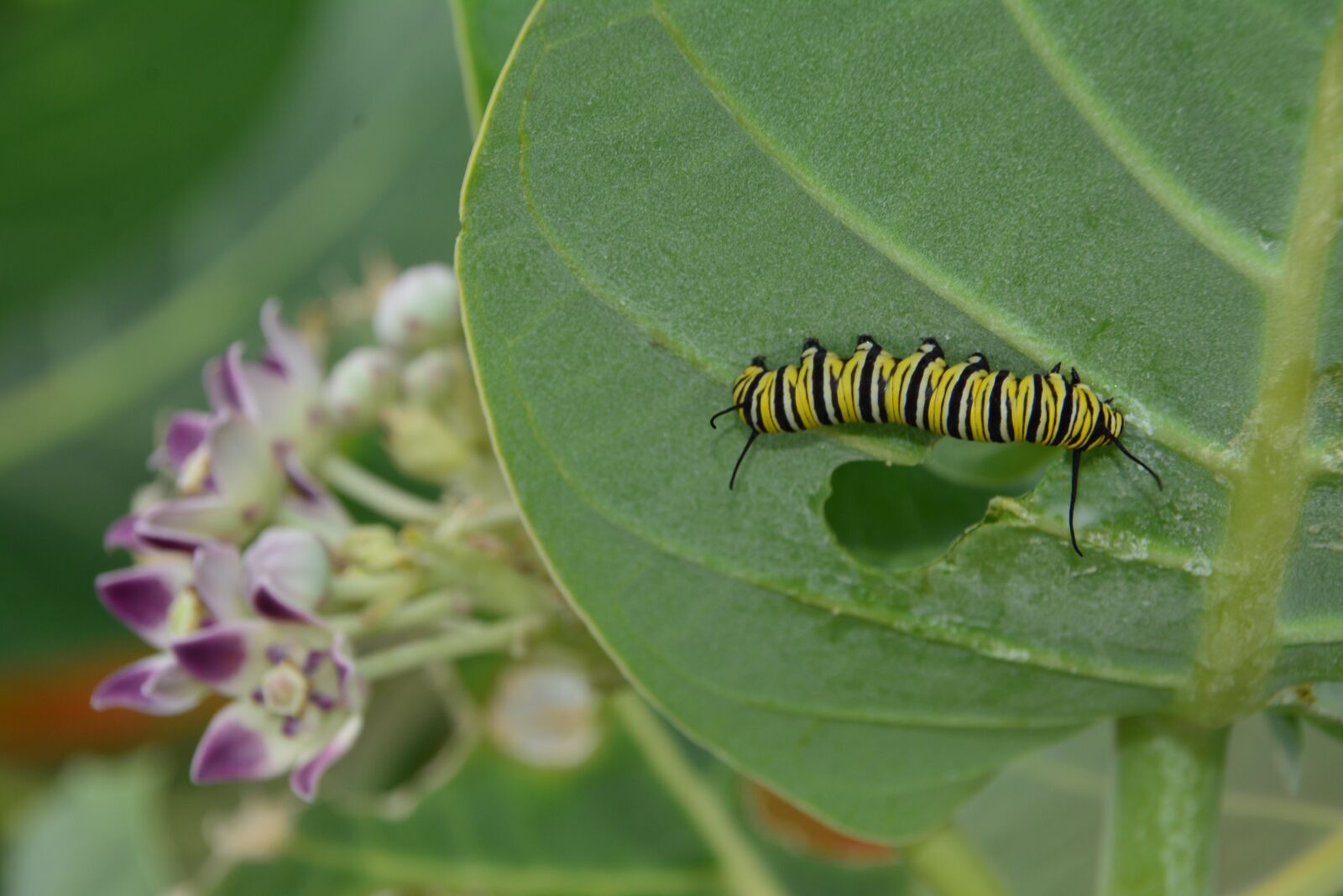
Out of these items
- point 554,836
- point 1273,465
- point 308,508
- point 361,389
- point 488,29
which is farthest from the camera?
point 554,836

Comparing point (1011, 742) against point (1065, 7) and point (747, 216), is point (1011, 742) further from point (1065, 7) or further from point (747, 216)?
point (1065, 7)

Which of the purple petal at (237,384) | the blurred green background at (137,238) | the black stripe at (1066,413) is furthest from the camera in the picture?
the blurred green background at (137,238)

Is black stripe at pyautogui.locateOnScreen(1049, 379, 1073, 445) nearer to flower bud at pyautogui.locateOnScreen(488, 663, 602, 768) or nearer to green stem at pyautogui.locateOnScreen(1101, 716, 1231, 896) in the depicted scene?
green stem at pyautogui.locateOnScreen(1101, 716, 1231, 896)

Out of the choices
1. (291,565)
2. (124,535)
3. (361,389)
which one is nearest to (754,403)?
(291,565)

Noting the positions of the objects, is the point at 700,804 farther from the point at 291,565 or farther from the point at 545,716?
the point at 291,565

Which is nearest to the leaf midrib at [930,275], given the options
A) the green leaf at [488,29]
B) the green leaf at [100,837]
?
the green leaf at [488,29]

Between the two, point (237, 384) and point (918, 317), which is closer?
point (918, 317)

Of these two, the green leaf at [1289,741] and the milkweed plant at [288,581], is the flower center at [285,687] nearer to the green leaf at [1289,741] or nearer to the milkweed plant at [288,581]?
the milkweed plant at [288,581]
